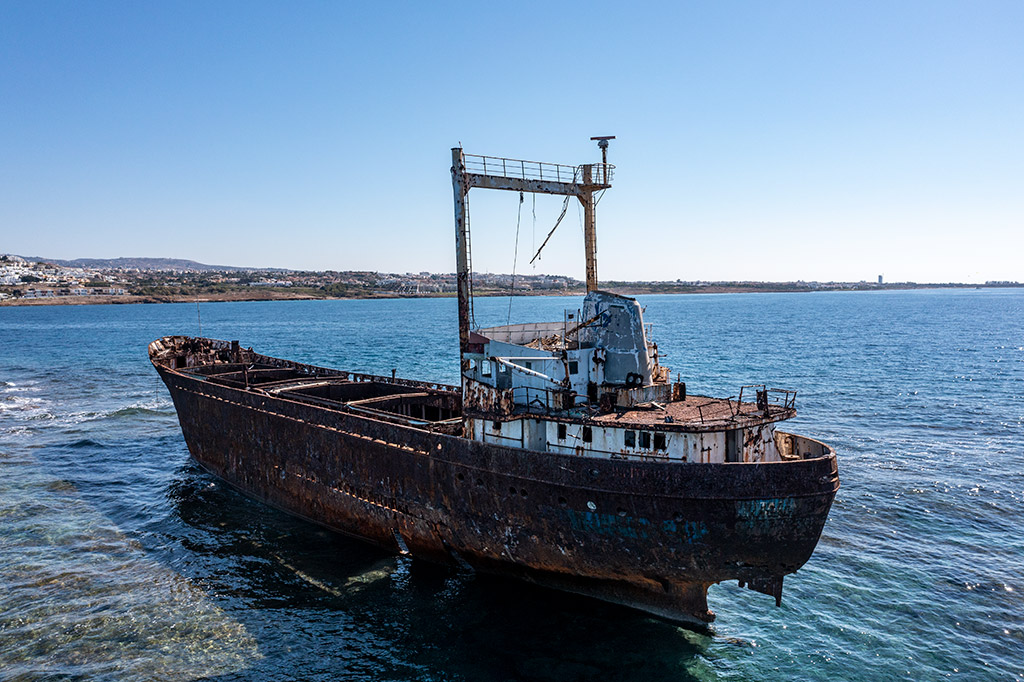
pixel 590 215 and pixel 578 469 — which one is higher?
pixel 590 215

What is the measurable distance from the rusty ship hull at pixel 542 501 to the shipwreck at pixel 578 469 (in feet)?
0.15

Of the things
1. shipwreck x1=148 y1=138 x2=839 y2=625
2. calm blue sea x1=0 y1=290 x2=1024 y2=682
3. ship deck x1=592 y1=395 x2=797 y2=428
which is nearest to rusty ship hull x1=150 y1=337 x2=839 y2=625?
shipwreck x1=148 y1=138 x2=839 y2=625

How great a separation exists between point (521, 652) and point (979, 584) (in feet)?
46.1

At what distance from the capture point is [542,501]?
1645 cm

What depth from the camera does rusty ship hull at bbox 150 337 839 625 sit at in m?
14.5

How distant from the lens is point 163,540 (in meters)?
22.2

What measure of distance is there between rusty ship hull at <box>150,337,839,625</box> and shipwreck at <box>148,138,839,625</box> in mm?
46

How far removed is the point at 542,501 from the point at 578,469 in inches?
58.9

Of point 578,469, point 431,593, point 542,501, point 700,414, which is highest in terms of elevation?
point 700,414

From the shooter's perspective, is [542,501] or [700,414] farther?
[542,501]

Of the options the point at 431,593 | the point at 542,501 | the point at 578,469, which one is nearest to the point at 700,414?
the point at 578,469

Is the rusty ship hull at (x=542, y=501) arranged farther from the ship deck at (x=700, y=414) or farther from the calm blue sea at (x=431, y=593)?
the ship deck at (x=700, y=414)

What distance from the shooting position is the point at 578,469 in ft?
51.8

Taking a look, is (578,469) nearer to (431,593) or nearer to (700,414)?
(700,414)
